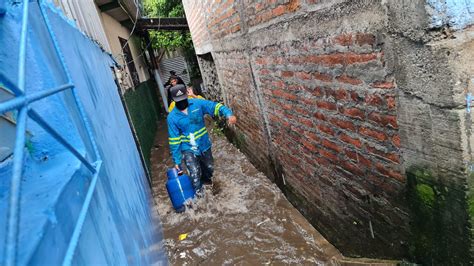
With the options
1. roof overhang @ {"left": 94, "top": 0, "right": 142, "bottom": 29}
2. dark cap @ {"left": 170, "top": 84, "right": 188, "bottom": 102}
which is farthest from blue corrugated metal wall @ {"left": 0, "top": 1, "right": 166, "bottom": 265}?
roof overhang @ {"left": 94, "top": 0, "right": 142, "bottom": 29}

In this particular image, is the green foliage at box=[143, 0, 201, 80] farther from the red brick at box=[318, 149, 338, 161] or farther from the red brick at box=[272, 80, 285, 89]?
the red brick at box=[318, 149, 338, 161]

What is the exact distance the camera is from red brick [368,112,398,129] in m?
1.99

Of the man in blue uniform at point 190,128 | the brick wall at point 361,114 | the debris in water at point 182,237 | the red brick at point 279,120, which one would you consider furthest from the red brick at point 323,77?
the debris in water at point 182,237

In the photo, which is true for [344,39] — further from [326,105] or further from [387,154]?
[387,154]

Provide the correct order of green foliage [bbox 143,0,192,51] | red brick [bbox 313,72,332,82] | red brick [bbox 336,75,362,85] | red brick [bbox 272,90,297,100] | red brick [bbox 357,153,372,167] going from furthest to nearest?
green foliage [bbox 143,0,192,51] < red brick [bbox 272,90,297,100] < red brick [bbox 313,72,332,82] < red brick [bbox 357,153,372,167] < red brick [bbox 336,75,362,85]

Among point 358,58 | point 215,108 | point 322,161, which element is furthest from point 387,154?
point 215,108

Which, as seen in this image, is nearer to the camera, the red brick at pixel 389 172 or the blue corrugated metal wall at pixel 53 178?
the blue corrugated metal wall at pixel 53 178

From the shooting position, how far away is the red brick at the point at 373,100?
2059 millimetres

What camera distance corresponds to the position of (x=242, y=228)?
421cm

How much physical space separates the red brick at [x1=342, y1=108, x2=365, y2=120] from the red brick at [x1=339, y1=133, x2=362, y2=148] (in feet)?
0.59

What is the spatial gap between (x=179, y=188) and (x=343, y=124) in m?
2.89

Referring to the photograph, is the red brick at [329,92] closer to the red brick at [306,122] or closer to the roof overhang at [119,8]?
the red brick at [306,122]

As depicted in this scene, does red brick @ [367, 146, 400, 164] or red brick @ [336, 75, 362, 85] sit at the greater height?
red brick @ [336, 75, 362, 85]

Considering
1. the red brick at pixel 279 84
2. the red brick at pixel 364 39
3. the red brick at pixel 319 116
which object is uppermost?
the red brick at pixel 364 39
